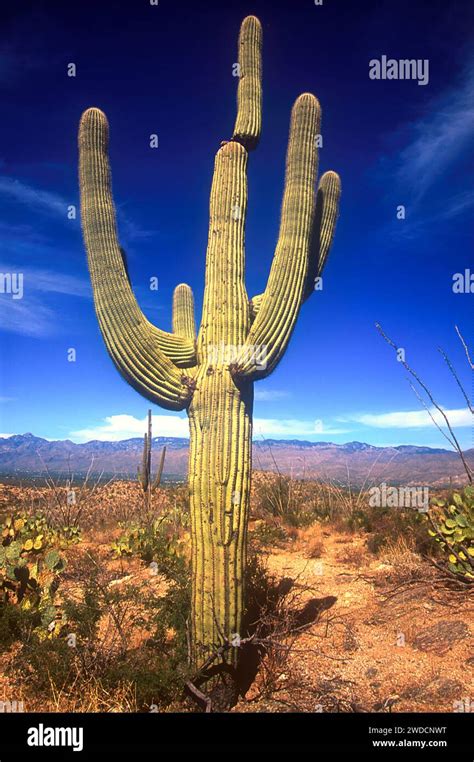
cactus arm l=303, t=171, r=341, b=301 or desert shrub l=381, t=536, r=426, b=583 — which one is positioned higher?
cactus arm l=303, t=171, r=341, b=301

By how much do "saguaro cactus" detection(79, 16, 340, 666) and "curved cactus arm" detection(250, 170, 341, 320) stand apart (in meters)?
0.12

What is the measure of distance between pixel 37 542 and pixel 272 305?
4476mm

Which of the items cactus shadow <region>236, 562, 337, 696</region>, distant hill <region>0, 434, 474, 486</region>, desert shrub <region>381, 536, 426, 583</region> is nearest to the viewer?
cactus shadow <region>236, 562, 337, 696</region>

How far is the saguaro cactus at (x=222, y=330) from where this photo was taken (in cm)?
417

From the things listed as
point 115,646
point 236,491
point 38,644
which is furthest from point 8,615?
point 236,491

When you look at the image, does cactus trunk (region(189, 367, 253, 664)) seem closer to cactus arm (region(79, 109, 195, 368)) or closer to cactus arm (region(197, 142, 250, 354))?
cactus arm (region(197, 142, 250, 354))

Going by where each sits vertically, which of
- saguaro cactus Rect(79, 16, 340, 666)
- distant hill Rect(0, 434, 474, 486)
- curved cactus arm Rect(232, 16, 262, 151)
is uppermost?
curved cactus arm Rect(232, 16, 262, 151)

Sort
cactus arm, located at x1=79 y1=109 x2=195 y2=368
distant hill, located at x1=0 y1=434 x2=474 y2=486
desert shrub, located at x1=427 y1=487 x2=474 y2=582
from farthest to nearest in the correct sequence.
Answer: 1. distant hill, located at x1=0 y1=434 x2=474 y2=486
2. desert shrub, located at x1=427 y1=487 x2=474 y2=582
3. cactus arm, located at x1=79 y1=109 x2=195 y2=368

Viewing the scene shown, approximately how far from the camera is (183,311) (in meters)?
6.31

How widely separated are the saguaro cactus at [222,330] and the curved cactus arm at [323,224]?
0.12 m

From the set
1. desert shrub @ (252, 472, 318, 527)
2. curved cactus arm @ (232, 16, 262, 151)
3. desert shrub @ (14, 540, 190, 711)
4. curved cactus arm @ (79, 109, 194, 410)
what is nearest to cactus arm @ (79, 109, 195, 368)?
curved cactus arm @ (79, 109, 194, 410)

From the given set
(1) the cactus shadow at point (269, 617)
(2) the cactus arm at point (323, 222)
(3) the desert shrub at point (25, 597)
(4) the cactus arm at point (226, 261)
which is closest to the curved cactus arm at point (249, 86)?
(4) the cactus arm at point (226, 261)

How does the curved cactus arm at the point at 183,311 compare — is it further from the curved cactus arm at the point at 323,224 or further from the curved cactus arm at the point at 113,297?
the curved cactus arm at the point at 323,224

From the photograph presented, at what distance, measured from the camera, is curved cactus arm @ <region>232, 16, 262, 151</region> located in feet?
16.6
